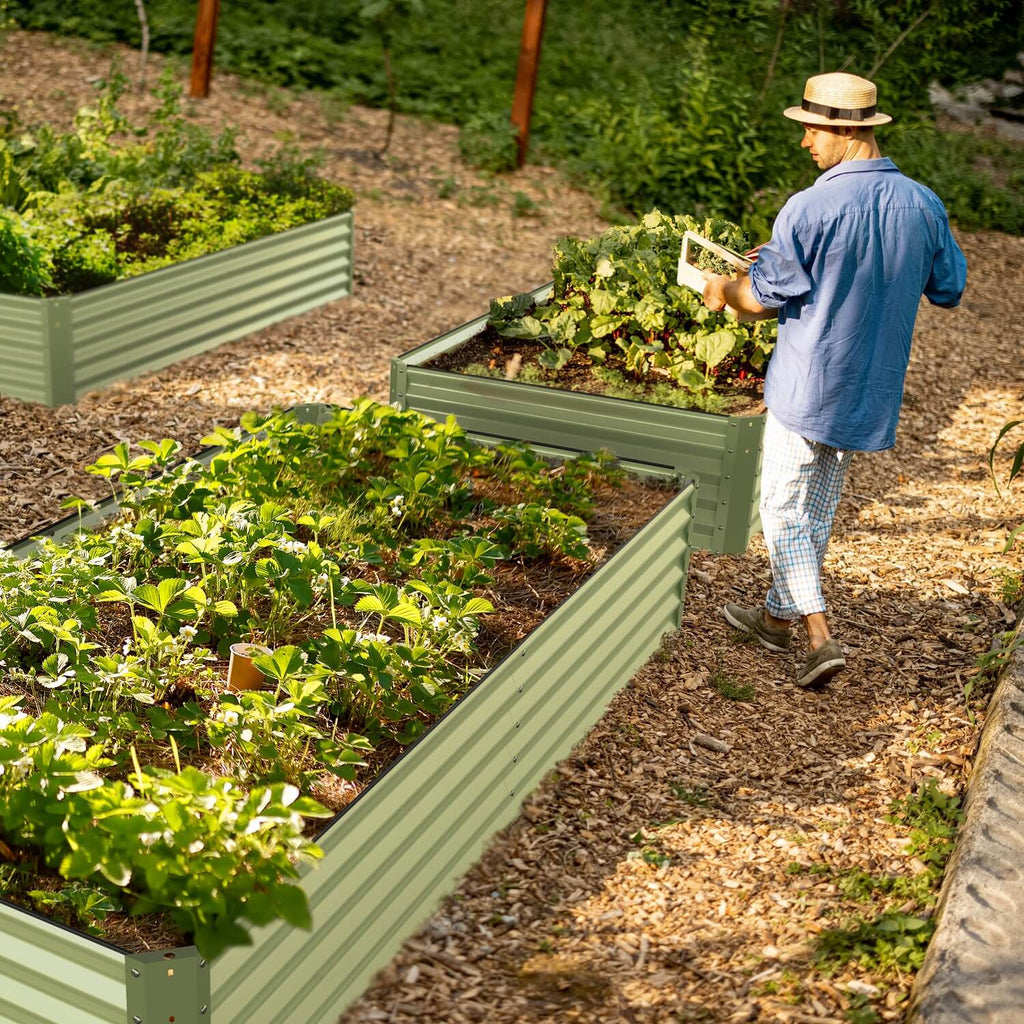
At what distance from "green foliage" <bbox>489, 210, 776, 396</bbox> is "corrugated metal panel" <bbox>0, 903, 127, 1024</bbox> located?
4.04 metres

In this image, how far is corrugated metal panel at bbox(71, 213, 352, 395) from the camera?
6.67 m

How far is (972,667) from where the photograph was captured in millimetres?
4949

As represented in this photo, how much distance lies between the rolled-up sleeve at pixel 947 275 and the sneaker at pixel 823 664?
1.23m

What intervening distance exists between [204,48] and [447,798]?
992cm

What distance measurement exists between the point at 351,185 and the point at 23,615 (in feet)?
27.0

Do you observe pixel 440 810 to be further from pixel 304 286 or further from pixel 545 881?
pixel 304 286

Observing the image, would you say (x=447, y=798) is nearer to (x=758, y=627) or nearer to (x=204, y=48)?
(x=758, y=627)

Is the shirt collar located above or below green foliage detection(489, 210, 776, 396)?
above

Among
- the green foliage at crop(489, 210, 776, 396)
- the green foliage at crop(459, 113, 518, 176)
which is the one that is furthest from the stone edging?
the green foliage at crop(459, 113, 518, 176)

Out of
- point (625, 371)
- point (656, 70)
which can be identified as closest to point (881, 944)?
point (625, 371)

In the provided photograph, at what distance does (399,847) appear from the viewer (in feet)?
10.5

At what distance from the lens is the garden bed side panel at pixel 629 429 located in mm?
5500

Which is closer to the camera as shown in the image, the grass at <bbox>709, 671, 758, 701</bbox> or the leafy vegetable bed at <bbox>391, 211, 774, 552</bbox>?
the grass at <bbox>709, 671, 758, 701</bbox>

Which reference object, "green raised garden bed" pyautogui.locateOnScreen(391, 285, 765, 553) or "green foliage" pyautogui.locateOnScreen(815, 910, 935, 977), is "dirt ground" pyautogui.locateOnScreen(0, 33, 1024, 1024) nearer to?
"green foliage" pyautogui.locateOnScreen(815, 910, 935, 977)
